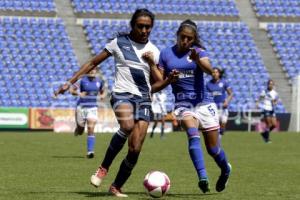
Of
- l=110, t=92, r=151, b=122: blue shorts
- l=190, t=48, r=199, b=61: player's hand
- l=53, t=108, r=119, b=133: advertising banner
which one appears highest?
l=190, t=48, r=199, b=61: player's hand

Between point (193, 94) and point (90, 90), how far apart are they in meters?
9.95

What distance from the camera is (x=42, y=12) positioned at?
44375 mm

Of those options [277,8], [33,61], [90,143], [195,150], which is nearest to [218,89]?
[90,143]

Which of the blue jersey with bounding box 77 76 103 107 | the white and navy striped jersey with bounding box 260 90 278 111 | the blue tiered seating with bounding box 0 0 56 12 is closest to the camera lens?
the blue jersey with bounding box 77 76 103 107

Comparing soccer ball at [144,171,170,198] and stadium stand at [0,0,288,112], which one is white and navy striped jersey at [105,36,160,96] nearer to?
soccer ball at [144,171,170,198]

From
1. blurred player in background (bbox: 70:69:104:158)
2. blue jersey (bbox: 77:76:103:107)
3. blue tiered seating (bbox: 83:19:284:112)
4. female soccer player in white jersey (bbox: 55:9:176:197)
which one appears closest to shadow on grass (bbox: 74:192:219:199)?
female soccer player in white jersey (bbox: 55:9:176:197)

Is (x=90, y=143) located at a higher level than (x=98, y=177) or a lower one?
lower

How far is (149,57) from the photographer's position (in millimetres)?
10375

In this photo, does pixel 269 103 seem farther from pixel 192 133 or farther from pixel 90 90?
pixel 192 133

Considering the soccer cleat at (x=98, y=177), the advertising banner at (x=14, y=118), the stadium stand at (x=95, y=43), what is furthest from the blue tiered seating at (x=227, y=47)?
the soccer cleat at (x=98, y=177)

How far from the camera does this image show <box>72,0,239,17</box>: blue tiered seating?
46.0 meters

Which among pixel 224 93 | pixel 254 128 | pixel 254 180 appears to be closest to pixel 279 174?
pixel 254 180

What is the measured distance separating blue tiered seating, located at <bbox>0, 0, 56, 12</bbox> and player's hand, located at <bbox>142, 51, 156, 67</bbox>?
3458 centimetres

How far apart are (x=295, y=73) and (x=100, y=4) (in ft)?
A: 39.5
